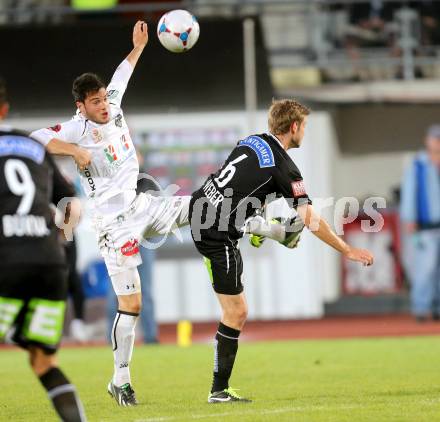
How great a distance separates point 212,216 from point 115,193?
0.94 metres

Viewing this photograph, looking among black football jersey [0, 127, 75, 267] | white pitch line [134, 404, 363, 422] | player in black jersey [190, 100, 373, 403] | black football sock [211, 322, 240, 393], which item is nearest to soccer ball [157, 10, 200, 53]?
player in black jersey [190, 100, 373, 403]

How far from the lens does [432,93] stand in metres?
17.9

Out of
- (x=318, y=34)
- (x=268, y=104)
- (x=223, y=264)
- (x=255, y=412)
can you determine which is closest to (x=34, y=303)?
(x=255, y=412)

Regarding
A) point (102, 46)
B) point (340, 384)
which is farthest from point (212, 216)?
point (102, 46)

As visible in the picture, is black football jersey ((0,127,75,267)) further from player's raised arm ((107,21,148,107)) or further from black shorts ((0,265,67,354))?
player's raised arm ((107,21,148,107))

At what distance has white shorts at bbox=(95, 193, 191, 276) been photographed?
870cm

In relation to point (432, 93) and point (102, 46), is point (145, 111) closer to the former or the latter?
point (102, 46)

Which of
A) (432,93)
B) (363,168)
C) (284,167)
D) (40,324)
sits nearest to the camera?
(40,324)

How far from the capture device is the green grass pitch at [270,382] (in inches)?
296

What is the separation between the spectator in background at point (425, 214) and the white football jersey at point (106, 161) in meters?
7.59

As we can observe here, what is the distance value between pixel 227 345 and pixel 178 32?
9.06 feet

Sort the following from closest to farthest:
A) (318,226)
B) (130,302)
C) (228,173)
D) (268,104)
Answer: (318,226) < (228,173) < (130,302) < (268,104)

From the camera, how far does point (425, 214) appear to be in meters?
15.8

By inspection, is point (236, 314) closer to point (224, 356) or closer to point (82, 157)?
point (224, 356)
